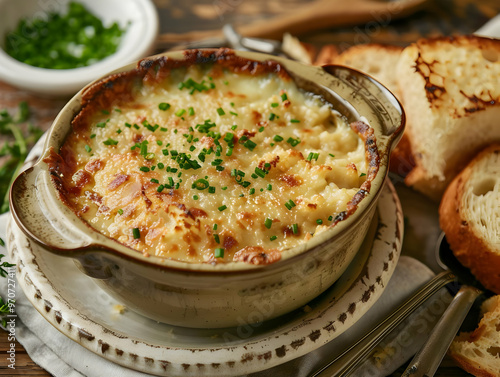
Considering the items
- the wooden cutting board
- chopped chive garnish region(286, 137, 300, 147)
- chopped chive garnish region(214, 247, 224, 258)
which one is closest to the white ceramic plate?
chopped chive garnish region(214, 247, 224, 258)

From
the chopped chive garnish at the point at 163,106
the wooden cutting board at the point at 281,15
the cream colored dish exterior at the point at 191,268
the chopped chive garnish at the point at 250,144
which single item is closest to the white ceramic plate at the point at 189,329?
the cream colored dish exterior at the point at 191,268

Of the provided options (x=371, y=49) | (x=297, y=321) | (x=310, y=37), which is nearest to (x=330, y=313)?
(x=297, y=321)

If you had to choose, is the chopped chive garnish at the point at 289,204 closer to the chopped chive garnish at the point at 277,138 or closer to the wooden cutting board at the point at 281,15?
the chopped chive garnish at the point at 277,138

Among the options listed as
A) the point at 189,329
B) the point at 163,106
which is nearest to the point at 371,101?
the point at 163,106

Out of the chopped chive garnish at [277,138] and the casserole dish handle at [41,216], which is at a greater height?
the chopped chive garnish at [277,138]

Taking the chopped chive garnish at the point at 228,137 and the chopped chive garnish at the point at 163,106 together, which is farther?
the chopped chive garnish at the point at 163,106

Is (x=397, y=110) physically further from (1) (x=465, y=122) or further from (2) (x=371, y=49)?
(2) (x=371, y=49)
